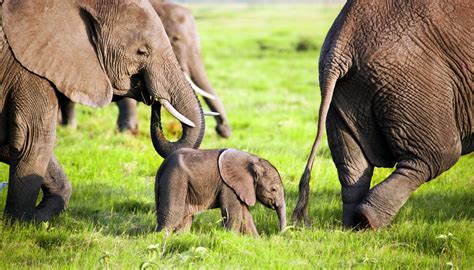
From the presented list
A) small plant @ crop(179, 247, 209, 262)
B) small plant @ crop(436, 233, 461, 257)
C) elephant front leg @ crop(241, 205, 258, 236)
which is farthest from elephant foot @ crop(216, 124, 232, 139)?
small plant @ crop(179, 247, 209, 262)

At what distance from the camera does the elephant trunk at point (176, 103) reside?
21.4 ft

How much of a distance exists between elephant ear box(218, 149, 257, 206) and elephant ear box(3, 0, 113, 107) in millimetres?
1053

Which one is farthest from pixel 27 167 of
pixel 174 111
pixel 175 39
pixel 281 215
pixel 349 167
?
pixel 175 39

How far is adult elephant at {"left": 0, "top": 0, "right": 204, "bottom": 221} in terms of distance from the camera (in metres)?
6.14

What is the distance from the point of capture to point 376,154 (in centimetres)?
656

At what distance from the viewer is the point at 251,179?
20.0 ft

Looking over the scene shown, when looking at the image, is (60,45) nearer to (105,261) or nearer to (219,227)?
(219,227)

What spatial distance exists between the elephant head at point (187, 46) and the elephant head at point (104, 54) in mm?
4894

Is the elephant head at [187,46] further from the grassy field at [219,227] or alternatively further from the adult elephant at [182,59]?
the grassy field at [219,227]

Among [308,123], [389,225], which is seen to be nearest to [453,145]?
→ [389,225]

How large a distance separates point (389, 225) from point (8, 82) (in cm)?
314

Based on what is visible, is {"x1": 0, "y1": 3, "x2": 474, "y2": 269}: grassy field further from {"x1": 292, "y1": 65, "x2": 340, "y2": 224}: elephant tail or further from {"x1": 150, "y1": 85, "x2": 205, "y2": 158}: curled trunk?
{"x1": 150, "y1": 85, "x2": 205, "y2": 158}: curled trunk

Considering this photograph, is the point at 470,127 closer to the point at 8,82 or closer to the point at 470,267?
the point at 470,267

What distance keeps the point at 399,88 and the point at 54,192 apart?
2.98 meters
